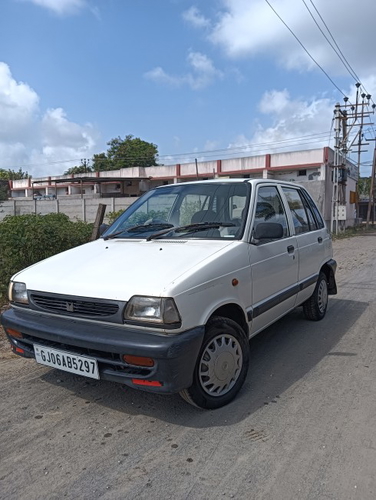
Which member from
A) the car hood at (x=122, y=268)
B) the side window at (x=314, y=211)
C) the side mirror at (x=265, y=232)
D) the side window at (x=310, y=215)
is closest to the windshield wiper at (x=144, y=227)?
the car hood at (x=122, y=268)

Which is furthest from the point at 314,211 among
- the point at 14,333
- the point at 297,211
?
the point at 14,333

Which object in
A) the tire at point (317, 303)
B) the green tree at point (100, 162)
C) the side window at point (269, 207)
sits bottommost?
the tire at point (317, 303)

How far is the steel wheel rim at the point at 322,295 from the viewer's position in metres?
5.19

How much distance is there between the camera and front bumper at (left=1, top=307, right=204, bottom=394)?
2500 mm

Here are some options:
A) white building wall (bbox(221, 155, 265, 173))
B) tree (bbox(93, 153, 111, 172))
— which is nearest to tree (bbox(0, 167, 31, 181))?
tree (bbox(93, 153, 111, 172))

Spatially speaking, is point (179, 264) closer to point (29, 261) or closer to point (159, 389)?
point (159, 389)

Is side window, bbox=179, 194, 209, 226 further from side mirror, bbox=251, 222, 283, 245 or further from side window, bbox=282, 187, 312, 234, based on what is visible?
side window, bbox=282, 187, 312, 234

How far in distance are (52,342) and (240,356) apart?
4.72 ft

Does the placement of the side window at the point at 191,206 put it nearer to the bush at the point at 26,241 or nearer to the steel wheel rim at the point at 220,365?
the steel wheel rim at the point at 220,365

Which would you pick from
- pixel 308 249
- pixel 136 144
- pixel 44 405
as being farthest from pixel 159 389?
pixel 136 144

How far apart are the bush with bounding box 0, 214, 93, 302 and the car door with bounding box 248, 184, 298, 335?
154 inches

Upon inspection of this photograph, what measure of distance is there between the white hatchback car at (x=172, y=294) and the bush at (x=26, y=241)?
259cm

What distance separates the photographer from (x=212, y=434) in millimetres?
2670

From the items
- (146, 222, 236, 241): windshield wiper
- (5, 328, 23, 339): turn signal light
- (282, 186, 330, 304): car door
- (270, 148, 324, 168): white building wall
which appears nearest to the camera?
(5, 328, 23, 339): turn signal light
